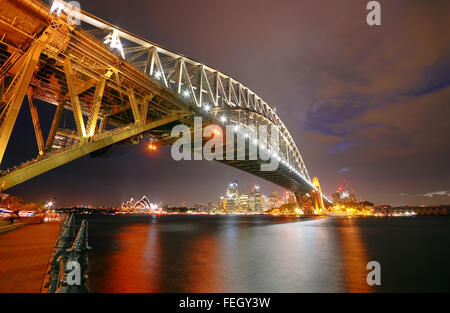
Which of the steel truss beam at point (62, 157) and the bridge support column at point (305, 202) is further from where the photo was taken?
the bridge support column at point (305, 202)

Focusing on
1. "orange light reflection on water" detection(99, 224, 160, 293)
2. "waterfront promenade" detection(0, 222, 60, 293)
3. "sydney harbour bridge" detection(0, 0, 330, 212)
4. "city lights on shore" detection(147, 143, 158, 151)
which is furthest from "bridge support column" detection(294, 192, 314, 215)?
"waterfront promenade" detection(0, 222, 60, 293)

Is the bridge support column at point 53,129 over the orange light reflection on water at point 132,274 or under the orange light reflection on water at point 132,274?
over

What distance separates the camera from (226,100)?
3534 centimetres

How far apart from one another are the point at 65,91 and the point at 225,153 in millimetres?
25118

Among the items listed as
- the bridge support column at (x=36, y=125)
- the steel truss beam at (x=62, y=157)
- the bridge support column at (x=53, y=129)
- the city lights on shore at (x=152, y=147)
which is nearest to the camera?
the steel truss beam at (x=62, y=157)

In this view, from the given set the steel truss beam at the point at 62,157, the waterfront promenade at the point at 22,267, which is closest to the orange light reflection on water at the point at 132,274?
the waterfront promenade at the point at 22,267

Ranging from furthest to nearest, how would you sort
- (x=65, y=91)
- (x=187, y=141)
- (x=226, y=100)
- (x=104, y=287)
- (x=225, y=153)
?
(x=225, y=153), (x=226, y=100), (x=187, y=141), (x=65, y=91), (x=104, y=287)

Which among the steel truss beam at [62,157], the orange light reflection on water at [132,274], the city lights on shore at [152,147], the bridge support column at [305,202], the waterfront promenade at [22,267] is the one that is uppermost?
the city lights on shore at [152,147]

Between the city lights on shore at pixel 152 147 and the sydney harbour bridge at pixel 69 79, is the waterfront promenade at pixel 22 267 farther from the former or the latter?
the city lights on shore at pixel 152 147

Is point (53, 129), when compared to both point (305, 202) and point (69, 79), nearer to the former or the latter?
point (69, 79)

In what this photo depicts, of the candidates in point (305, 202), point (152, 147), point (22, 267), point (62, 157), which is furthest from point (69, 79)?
point (305, 202)
